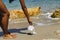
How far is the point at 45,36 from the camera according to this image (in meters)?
6.16

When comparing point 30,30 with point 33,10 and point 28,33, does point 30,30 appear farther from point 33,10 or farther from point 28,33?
point 33,10

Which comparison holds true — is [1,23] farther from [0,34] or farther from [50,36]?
[50,36]

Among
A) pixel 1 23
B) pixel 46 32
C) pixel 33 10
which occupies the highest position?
pixel 1 23

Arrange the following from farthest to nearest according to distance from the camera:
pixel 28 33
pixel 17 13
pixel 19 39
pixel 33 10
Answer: pixel 33 10, pixel 17 13, pixel 28 33, pixel 19 39

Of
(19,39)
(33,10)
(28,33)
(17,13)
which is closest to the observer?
(19,39)

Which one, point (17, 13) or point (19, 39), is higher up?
point (19, 39)

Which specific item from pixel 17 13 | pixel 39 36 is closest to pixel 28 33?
pixel 39 36

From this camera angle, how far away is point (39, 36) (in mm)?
6207

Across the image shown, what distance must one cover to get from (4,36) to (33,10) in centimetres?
670

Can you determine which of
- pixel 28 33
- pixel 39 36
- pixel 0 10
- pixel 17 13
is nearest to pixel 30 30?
pixel 28 33

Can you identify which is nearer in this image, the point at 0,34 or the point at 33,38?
the point at 33,38

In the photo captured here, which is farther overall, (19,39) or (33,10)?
(33,10)

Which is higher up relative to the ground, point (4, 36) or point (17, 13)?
point (4, 36)

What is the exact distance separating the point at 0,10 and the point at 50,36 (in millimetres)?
1261
